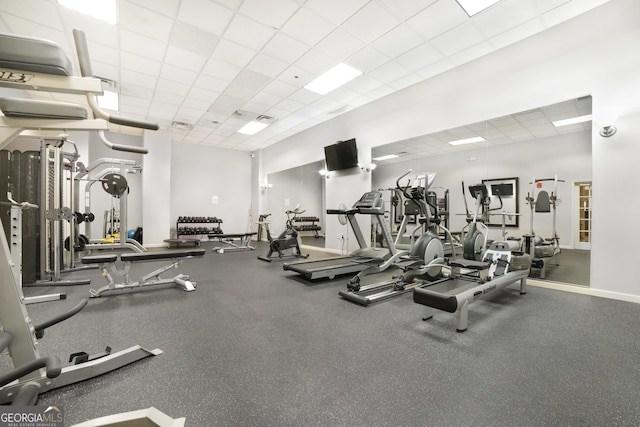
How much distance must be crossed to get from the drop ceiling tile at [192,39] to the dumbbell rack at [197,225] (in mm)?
5913

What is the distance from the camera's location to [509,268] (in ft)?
11.6

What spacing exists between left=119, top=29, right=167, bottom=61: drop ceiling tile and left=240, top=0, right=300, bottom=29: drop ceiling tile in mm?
1606

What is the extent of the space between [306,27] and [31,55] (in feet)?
11.0

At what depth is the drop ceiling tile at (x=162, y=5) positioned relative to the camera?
3.17m

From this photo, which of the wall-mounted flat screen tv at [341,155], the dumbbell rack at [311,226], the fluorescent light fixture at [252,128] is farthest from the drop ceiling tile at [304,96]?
the dumbbell rack at [311,226]

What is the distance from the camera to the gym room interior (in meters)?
1.47

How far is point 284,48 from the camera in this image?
409 centimetres

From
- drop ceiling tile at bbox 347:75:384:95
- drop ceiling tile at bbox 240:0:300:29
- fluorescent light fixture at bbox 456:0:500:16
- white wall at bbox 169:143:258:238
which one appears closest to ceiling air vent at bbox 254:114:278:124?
drop ceiling tile at bbox 347:75:384:95

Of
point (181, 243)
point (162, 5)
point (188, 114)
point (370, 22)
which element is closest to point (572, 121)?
point (370, 22)

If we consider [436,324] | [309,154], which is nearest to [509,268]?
[436,324]

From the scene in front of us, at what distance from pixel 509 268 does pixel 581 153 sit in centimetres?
190

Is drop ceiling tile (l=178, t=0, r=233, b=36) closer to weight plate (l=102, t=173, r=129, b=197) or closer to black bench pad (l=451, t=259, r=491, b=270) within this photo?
weight plate (l=102, t=173, r=129, b=197)

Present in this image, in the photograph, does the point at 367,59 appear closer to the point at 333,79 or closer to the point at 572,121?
the point at 333,79

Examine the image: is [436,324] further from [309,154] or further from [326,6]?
[309,154]
